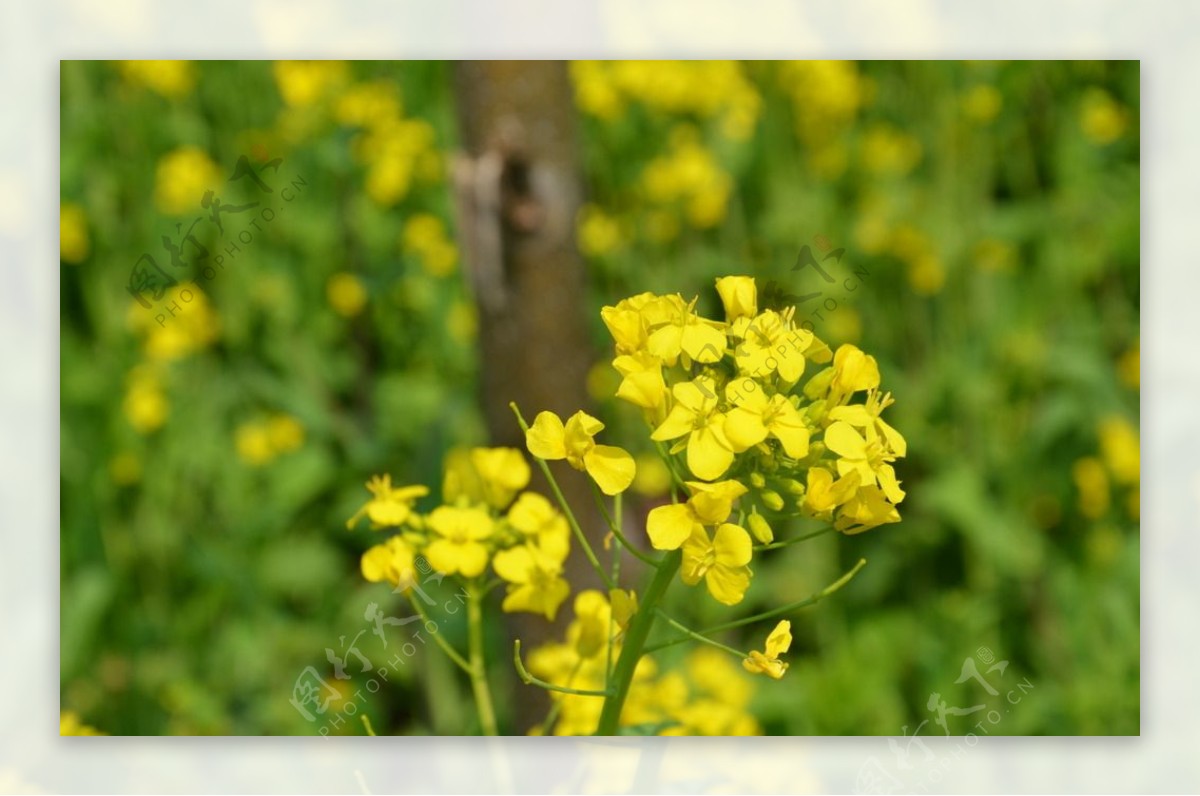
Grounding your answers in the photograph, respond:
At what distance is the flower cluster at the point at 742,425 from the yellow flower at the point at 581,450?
23 mm

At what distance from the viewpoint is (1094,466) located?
1.74 meters

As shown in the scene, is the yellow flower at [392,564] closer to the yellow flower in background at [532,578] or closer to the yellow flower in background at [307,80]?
the yellow flower in background at [532,578]

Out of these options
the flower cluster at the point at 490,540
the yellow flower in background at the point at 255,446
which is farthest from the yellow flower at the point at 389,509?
the yellow flower in background at the point at 255,446

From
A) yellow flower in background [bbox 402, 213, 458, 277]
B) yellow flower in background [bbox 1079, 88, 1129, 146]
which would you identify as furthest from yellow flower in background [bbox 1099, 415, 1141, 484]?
yellow flower in background [bbox 402, 213, 458, 277]

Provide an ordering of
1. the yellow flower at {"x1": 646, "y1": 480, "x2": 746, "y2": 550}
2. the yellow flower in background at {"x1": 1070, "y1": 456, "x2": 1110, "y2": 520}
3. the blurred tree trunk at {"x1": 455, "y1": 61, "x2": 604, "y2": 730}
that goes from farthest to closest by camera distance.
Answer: the yellow flower in background at {"x1": 1070, "y1": 456, "x2": 1110, "y2": 520} → the blurred tree trunk at {"x1": 455, "y1": 61, "x2": 604, "y2": 730} → the yellow flower at {"x1": 646, "y1": 480, "x2": 746, "y2": 550}

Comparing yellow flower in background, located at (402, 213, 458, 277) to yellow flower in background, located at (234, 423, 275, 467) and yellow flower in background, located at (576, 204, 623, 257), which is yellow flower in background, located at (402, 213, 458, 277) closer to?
yellow flower in background, located at (576, 204, 623, 257)

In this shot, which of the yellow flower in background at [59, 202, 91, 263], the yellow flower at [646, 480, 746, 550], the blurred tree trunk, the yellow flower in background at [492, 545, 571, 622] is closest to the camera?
the yellow flower at [646, 480, 746, 550]

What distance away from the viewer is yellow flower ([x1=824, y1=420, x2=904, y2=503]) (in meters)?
0.56

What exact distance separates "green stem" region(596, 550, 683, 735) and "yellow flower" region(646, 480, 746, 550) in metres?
0.03

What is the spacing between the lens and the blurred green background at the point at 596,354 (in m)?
1.59

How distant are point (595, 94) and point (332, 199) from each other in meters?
0.54

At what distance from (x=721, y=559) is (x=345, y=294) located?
1548 mm

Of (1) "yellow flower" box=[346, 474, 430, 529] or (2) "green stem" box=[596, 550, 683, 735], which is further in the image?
(1) "yellow flower" box=[346, 474, 430, 529]

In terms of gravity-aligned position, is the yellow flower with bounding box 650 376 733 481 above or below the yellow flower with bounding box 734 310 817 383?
below
